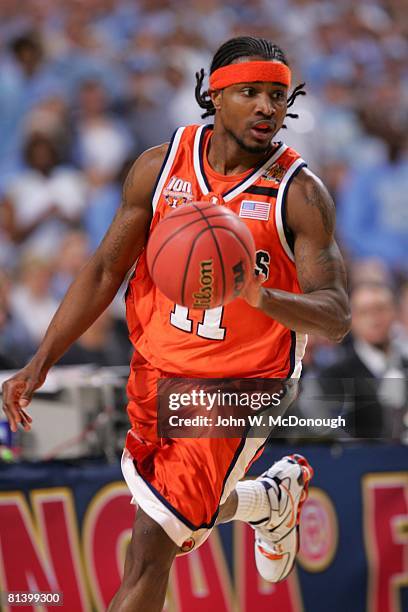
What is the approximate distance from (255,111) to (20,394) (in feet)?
4.65

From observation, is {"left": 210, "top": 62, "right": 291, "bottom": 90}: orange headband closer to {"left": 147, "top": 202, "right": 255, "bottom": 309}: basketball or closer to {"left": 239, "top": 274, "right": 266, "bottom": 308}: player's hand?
{"left": 147, "top": 202, "right": 255, "bottom": 309}: basketball

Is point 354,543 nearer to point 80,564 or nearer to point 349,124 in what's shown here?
point 80,564

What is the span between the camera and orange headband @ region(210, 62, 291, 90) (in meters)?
3.52

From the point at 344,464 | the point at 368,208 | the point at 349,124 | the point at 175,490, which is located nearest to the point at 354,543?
the point at 344,464

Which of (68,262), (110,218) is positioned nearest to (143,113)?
(110,218)

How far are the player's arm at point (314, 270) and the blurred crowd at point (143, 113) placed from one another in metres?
4.38

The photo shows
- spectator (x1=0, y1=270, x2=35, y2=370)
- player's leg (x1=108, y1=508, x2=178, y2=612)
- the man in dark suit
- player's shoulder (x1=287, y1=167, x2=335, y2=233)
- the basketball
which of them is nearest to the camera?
the basketball

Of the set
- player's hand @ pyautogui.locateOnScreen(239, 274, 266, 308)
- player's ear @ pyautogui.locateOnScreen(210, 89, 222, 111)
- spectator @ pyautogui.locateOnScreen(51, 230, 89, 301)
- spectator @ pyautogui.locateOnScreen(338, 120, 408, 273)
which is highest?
spectator @ pyautogui.locateOnScreen(338, 120, 408, 273)

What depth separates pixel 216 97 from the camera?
3.70 m

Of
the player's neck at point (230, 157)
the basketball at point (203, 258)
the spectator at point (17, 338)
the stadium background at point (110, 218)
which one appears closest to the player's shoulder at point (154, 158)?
the player's neck at point (230, 157)

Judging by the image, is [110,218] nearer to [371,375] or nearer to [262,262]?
[371,375]

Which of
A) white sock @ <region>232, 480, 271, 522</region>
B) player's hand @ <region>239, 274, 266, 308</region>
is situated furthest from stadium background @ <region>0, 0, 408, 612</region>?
player's hand @ <region>239, 274, 266, 308</region>

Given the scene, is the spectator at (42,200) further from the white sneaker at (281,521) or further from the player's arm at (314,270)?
the player's arm at (314,270)

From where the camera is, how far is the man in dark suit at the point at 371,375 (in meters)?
4.92
